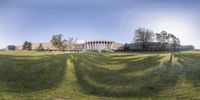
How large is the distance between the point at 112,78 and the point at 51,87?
806 cm

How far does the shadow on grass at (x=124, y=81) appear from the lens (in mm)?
29938

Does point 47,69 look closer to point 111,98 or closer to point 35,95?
point 35,95

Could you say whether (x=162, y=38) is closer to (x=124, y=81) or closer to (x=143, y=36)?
(x=143, y=36)

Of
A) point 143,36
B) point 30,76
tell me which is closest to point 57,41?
point 143,36

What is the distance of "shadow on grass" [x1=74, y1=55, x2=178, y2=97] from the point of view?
1179 inches

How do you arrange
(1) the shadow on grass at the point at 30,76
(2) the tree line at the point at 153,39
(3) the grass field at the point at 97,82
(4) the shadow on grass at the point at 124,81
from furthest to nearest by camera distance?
(2) the tree line at the point at 153,39
(1) the shadow on grass at the point at 30,76
(4) the shadow on grass at the point at 124,81
(3) the grass field at the point at 97,82

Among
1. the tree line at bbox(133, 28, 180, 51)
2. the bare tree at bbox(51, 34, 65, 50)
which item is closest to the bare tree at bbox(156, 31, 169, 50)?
the tree line at bbox(133, 28, 180, 51)

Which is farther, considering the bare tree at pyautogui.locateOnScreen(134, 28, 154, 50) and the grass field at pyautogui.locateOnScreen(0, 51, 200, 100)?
the bare tree at pyautogui.locateOnScreen(134, 28, 154, 50)

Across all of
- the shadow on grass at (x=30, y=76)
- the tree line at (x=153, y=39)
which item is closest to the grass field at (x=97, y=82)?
the shadow on grass at (x=30, y=76)

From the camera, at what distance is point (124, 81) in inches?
1363

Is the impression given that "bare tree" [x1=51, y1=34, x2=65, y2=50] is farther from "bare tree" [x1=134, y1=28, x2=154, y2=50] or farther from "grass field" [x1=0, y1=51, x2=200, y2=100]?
"grass field" [x1=0, y1=51, x2=200, y2=100]

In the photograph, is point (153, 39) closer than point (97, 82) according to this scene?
No

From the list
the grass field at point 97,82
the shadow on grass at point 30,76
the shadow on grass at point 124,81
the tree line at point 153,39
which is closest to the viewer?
the grass field at point 97,82

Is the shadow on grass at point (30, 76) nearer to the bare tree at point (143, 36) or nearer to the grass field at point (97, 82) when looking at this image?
the grass field at point (97, 82)
